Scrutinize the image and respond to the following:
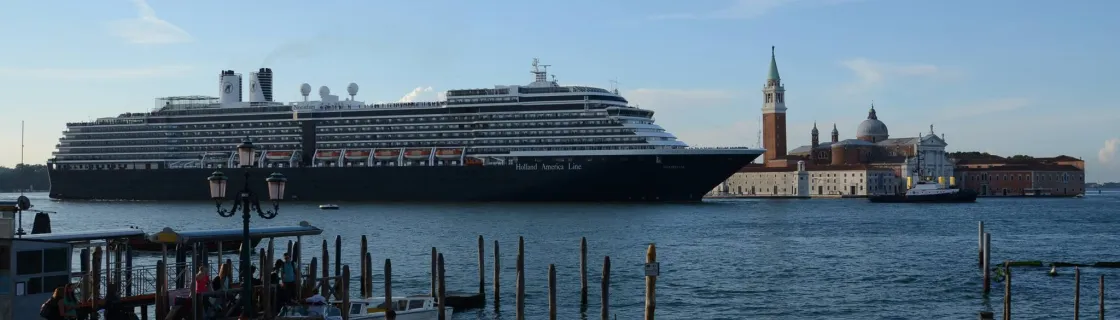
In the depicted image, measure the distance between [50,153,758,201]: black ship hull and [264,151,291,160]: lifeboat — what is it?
62.6 inches

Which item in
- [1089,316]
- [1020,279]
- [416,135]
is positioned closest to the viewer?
[1089,316]

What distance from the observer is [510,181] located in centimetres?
8350

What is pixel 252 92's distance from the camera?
332 feet

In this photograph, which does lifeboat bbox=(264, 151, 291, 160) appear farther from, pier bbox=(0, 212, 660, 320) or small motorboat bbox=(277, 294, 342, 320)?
small motorboat bbox=(277, 294, 342, 320)

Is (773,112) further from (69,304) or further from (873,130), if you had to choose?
(69,304)

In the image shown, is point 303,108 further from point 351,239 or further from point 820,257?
point 820,257

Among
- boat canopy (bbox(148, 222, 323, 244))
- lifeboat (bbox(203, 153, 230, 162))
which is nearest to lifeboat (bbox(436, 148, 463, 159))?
lifeboat (bbox(203, 153, 230, 162))

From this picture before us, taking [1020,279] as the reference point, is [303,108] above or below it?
above

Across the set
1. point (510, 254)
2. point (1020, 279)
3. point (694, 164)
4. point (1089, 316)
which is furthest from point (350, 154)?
point (1089, 316)

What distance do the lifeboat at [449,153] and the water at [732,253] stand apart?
8284 millimetres

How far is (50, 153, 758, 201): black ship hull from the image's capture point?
80.7 meters

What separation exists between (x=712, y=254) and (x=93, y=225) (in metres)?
31.8

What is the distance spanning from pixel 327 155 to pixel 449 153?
31.2 feet

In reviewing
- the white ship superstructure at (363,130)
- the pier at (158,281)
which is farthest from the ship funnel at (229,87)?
the pier at (158,281)
